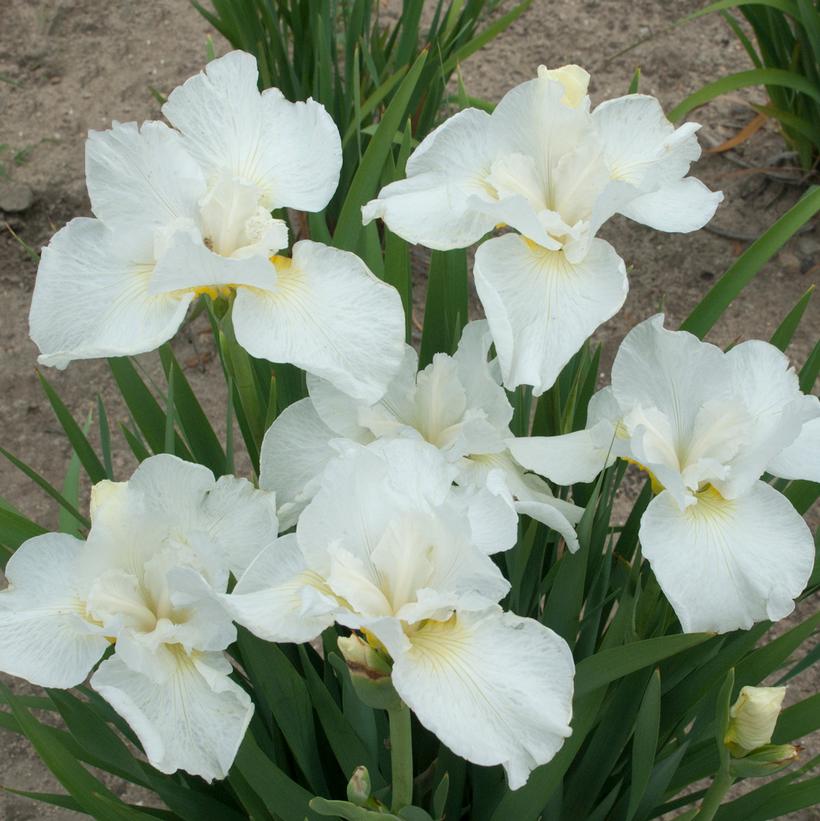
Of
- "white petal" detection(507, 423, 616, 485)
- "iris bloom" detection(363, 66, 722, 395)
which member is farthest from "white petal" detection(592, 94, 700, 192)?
"white petal" detection(507, 423, 616, 485)

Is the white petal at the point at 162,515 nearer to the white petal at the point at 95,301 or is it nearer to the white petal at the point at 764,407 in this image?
the white petal at the point at 95,301

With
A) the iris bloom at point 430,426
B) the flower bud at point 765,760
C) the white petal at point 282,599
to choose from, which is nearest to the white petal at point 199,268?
the iris bloom at point 430,426

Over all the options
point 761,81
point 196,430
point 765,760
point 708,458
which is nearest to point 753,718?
point 765,760

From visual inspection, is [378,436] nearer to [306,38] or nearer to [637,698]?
[637,698]

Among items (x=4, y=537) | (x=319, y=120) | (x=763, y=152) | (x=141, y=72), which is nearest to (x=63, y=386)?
(x=141, y=72)

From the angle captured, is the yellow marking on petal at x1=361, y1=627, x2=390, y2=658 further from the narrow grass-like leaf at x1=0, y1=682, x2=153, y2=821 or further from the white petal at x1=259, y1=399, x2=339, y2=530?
the narrow grass-like leaf at x1=0, y1=682, x2=153, y2=821
